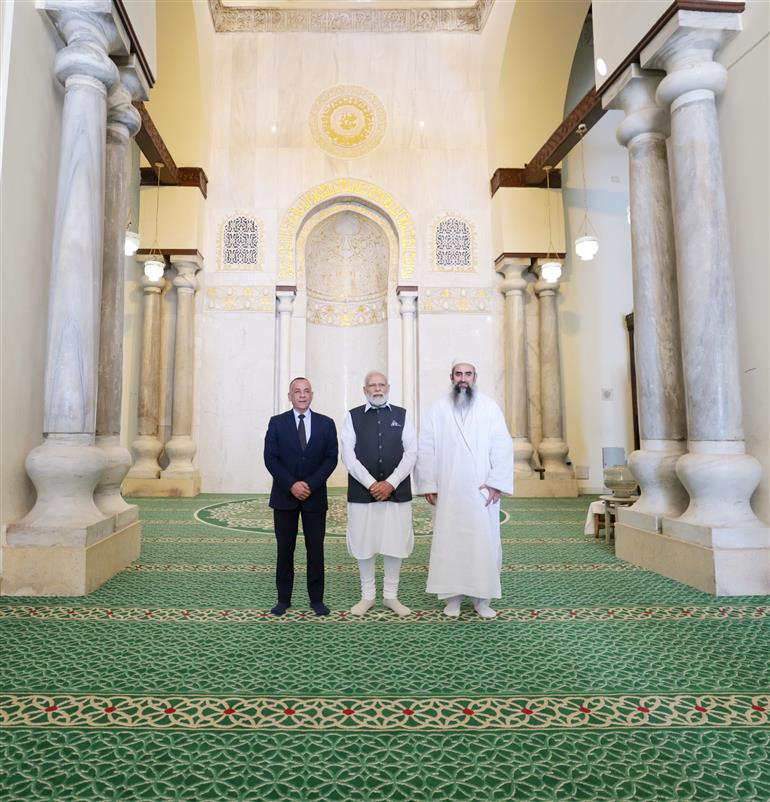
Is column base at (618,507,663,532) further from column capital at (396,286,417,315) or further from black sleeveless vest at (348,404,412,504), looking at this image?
column capital at (396,286,417,315)

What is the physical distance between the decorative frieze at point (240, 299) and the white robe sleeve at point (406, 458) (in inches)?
207

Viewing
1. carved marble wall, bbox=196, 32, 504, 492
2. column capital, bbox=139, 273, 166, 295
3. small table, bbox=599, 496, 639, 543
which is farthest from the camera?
carved marble wall, bbox=196, 32, 504, 492

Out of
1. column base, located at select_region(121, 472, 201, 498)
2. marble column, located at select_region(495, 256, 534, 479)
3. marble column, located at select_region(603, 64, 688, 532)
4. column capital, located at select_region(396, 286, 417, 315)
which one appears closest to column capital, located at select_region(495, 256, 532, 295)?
marble column, located at select_region(495, 256, 534, 479)

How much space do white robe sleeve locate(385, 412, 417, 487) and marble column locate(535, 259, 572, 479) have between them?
4.96 meters

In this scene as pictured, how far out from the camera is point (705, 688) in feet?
6.08

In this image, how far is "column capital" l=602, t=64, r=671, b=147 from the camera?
3.62m

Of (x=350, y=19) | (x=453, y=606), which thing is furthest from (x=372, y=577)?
(x=350, y=19)

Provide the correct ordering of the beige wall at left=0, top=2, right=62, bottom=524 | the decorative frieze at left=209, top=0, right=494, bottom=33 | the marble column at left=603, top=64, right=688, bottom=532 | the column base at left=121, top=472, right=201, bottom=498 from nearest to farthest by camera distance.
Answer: the beige wall at left=0, top=2, right=62, bottom=524, the marble column at left=603, top=64, right=688, bottom=532, the column base at left=121, top=472, right=201, bottom=498, the decorative frieze at left=209, top=0, right=494, bottom=33

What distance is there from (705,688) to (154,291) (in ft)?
23.9

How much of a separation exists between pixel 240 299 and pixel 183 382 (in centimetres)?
132

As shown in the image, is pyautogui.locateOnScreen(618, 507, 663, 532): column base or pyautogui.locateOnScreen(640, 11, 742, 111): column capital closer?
pyautogui.locateOnScreen(640, 11, 742, 111): column capital

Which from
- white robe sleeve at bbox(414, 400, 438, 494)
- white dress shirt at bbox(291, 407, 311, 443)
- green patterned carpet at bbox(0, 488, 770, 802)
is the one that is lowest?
green patterned carpet at bbox(0, 488, 770, 802)

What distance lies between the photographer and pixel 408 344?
25.2 feet

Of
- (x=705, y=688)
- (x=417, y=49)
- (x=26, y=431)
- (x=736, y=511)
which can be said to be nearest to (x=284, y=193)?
(x=417, y=49)
